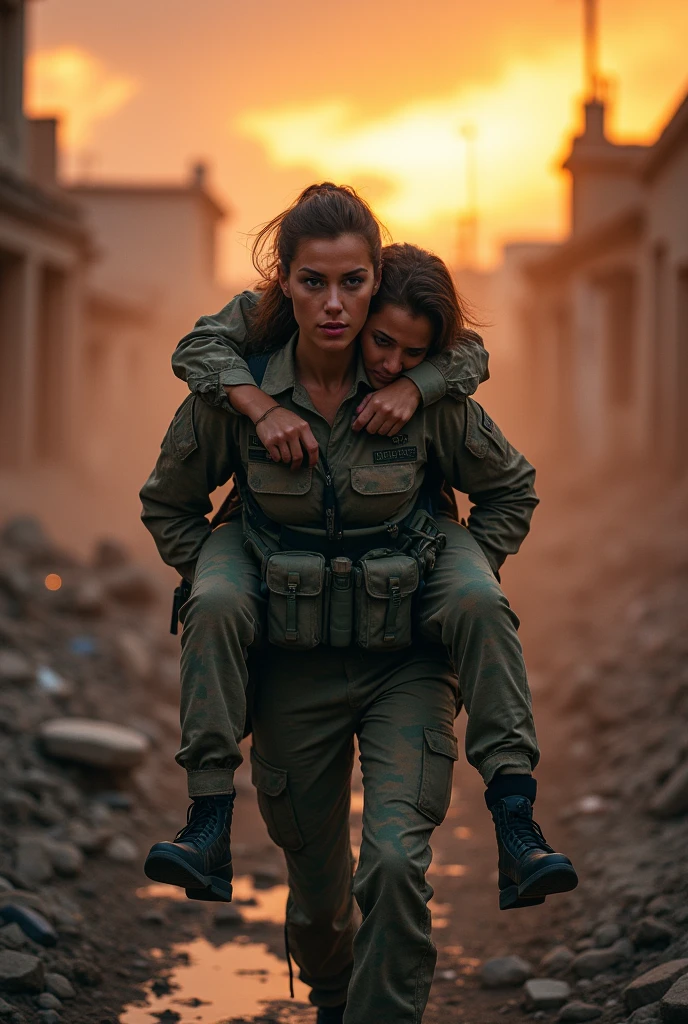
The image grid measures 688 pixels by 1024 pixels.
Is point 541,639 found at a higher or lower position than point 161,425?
lower

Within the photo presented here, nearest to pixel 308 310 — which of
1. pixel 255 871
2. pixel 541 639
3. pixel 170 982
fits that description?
pixel 170 982

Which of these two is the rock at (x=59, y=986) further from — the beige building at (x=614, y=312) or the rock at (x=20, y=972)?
the beige building at (x=614, y=312)

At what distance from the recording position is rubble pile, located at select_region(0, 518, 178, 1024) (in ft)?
14.5

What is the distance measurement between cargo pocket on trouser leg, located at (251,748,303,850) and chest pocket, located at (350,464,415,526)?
0.73 m

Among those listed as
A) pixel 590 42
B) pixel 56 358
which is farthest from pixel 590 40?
pixel 56 358

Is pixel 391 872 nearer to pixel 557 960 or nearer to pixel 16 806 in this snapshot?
pixel 557 960

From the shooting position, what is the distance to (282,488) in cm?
329

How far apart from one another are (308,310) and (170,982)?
8.68 feet

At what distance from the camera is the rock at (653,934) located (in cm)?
432

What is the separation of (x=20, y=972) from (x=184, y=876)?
142 cm

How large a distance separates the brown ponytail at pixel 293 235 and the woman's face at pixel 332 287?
0.04 metres

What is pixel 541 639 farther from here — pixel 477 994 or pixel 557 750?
pixel 477 994

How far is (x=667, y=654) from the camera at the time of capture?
8.45 m

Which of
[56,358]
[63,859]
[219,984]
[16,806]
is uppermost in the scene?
[56,358]
